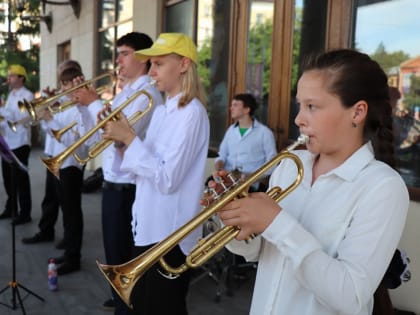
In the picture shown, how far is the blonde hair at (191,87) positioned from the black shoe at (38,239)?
3513 mm

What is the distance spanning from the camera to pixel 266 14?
4.74 m

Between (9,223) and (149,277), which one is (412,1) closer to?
(149,277)

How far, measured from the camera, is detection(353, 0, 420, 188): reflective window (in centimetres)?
331

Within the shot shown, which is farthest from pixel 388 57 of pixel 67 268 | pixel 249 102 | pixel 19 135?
pixel 19 135

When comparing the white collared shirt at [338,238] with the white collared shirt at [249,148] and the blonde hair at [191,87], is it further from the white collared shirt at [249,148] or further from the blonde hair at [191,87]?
the white collared shirt at [249,148]

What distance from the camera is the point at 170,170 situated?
85.9 inches

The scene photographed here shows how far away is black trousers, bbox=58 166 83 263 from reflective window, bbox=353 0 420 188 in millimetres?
2920

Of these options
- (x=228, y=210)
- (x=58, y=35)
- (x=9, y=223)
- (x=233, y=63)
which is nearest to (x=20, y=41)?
(x=58, y=35)

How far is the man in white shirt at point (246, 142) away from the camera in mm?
4469

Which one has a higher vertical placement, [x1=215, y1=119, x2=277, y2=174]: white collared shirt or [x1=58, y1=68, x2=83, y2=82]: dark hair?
[x1=58, y1=68, x2=83, y2=82]: dark hair

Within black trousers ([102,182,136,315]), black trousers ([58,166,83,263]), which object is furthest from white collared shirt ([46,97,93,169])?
black trousers ([102,182,136,315])

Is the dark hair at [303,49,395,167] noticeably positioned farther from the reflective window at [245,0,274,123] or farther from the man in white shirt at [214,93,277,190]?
the reflective window at [245,0,274,123]

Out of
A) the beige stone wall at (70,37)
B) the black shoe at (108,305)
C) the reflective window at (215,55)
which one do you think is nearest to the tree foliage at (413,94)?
the reflective window at (215,55)

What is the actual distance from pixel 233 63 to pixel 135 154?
3.18m
